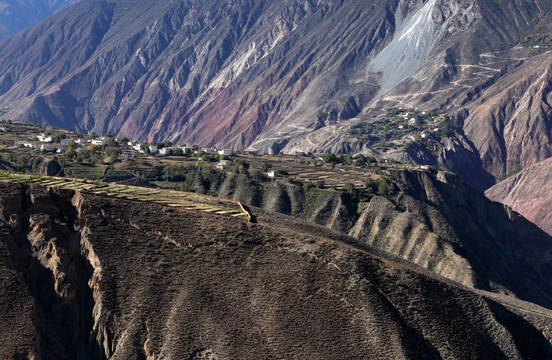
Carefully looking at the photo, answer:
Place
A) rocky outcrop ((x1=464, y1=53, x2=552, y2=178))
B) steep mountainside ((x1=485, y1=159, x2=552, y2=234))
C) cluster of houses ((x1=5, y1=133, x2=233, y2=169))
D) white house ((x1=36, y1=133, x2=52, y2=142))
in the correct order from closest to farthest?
cluster of houses ((x1=5, y1=133, x2=233, y2=169)), white house ((x1=36, y1=133, x2=52, y2=142)), steep mountainside ((x1=485, y1=159, x2=552, y2=234)), rocky outcrop ((x1=464, y1=53, x2=552, y2=178))

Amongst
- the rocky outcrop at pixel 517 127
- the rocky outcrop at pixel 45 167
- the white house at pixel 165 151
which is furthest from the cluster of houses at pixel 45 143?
the rocky outcrop at pixel 517 127

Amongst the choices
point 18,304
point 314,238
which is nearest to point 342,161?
point 314,238

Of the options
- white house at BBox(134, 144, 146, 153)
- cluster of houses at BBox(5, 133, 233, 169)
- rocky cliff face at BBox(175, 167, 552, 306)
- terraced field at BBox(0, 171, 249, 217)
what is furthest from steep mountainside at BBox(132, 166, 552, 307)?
terraced field at BBox(0, 171, 249, 217)

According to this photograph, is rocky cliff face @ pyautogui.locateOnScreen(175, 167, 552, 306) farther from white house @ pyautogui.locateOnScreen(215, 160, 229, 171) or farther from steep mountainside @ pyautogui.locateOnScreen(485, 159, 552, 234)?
steep mountainside @ pyautogui.locateOnScreen(485, 159, 552, 234)

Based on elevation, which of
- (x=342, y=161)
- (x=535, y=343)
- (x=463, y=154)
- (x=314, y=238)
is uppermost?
(x=463, y=154)

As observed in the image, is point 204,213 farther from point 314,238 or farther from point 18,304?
point 18,304

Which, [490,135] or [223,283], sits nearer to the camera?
[223,283]

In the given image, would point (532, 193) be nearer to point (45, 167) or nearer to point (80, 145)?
point (80, 145)

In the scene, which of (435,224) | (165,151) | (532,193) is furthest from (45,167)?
(532,193)
